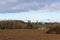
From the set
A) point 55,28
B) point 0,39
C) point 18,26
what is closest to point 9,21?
point 18,26

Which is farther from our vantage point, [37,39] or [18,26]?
[18,26]

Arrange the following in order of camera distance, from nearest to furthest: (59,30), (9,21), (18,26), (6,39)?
1. (6,39)
2. (59,30)
3. (18,26)
4. (9,21)

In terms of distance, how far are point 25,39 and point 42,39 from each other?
5.68 ft

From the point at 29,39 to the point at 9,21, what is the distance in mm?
32656

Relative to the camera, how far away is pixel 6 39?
20641 millimetres

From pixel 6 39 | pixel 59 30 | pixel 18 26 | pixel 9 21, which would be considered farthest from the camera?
pixel 9 21

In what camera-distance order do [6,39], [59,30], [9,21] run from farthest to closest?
1. [9,21]
2. [59,30]
3. [6,39]

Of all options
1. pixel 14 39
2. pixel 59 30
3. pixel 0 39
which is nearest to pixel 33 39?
pixel 14 39

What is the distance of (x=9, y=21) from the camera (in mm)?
53188

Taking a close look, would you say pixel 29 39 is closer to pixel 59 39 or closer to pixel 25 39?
pixel 25 39

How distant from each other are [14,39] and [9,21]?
32544 mm

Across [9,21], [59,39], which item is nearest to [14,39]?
[59,39]

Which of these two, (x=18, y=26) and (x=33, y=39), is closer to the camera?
(x=33, y=39)

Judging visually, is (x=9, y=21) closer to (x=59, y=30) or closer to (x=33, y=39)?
(x=59, y=30)
